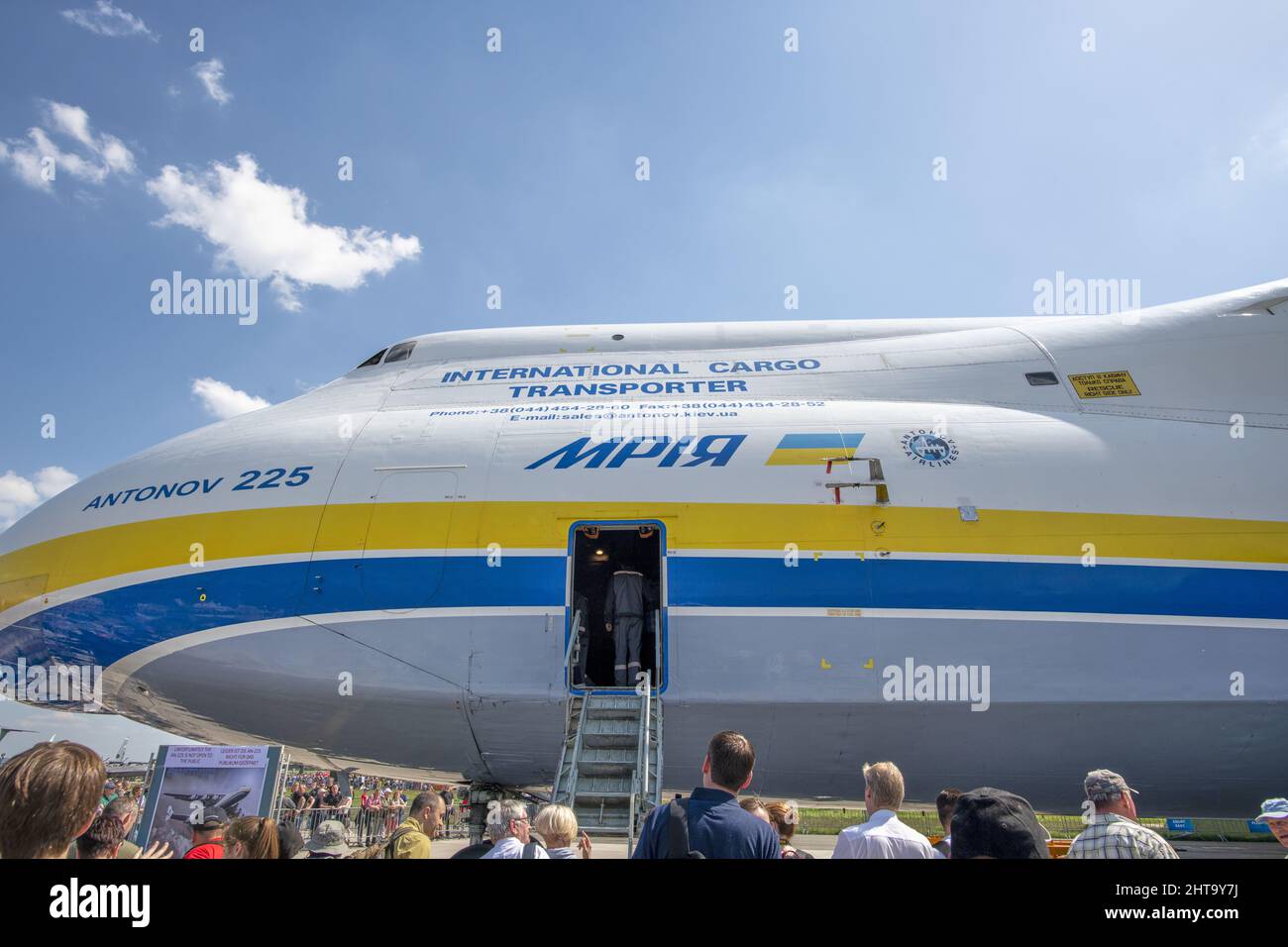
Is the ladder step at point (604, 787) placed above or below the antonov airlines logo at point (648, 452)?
below

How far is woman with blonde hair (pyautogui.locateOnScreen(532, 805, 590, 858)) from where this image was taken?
352cm

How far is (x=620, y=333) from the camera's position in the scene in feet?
30.2

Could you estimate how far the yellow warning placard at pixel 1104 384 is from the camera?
7.70m

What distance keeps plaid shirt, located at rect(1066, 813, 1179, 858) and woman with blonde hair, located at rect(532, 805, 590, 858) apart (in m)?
2.05

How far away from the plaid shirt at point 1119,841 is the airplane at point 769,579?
3463 mm

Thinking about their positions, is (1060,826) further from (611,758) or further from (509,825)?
(509,825)

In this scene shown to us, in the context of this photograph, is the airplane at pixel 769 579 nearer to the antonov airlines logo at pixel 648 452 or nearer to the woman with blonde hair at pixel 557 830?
the antonov airlines logo at pixel 648 452

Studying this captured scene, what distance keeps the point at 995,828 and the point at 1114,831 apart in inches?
24.0

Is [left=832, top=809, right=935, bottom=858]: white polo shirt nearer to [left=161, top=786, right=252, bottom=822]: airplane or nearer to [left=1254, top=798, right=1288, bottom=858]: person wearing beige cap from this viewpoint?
[left=1254, top=798, right=1288, bottom=858]: person wearing beige cap
